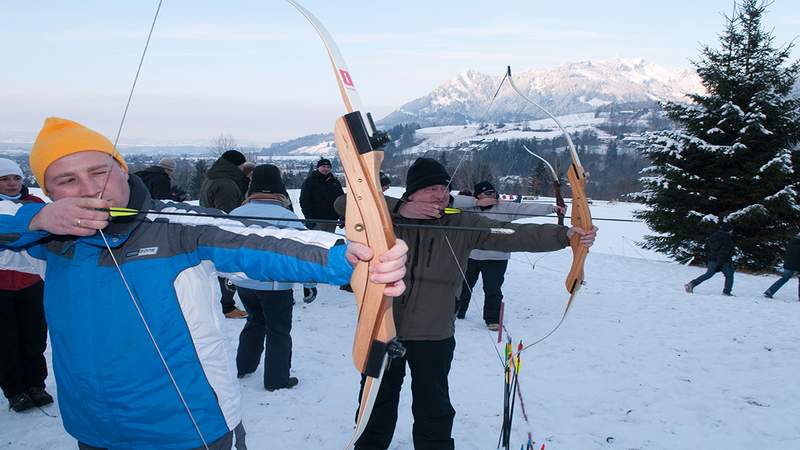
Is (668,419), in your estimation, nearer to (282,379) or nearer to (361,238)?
(282,379)

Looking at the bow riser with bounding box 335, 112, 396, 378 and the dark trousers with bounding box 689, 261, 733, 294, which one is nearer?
the bow riser with bounding box 335, 112, 396, 378

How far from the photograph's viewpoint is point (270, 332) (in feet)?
12.4

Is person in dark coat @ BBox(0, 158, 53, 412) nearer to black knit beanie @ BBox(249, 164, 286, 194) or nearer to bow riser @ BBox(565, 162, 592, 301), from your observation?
black knit beanie @ BBox(249, 164, 286, 194)

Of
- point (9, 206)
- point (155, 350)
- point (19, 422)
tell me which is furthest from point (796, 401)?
point (19, 422)

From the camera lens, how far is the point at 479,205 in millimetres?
5547

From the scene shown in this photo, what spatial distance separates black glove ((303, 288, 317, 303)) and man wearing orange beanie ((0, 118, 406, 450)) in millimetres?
4865

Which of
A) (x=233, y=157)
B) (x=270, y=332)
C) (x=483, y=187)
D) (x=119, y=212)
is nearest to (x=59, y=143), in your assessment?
(x=119, y=212)

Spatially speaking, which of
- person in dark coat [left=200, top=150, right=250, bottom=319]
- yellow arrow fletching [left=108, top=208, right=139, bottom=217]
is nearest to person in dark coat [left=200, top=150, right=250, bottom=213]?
person in dark coat [left=200, top=150, right=250, bottom=319]

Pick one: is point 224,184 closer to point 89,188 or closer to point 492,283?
point 492,283

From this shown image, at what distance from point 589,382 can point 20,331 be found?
4552 millimetres

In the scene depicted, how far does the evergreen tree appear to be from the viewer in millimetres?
12828

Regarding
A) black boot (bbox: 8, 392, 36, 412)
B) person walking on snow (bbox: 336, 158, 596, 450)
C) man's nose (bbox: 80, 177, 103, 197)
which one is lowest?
black boot (bbox: 8, 392, 36, 412)

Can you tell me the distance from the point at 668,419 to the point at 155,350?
12.5 feet

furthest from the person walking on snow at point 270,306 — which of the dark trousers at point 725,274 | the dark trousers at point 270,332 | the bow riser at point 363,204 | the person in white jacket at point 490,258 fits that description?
the dark trousers at point 725,274
